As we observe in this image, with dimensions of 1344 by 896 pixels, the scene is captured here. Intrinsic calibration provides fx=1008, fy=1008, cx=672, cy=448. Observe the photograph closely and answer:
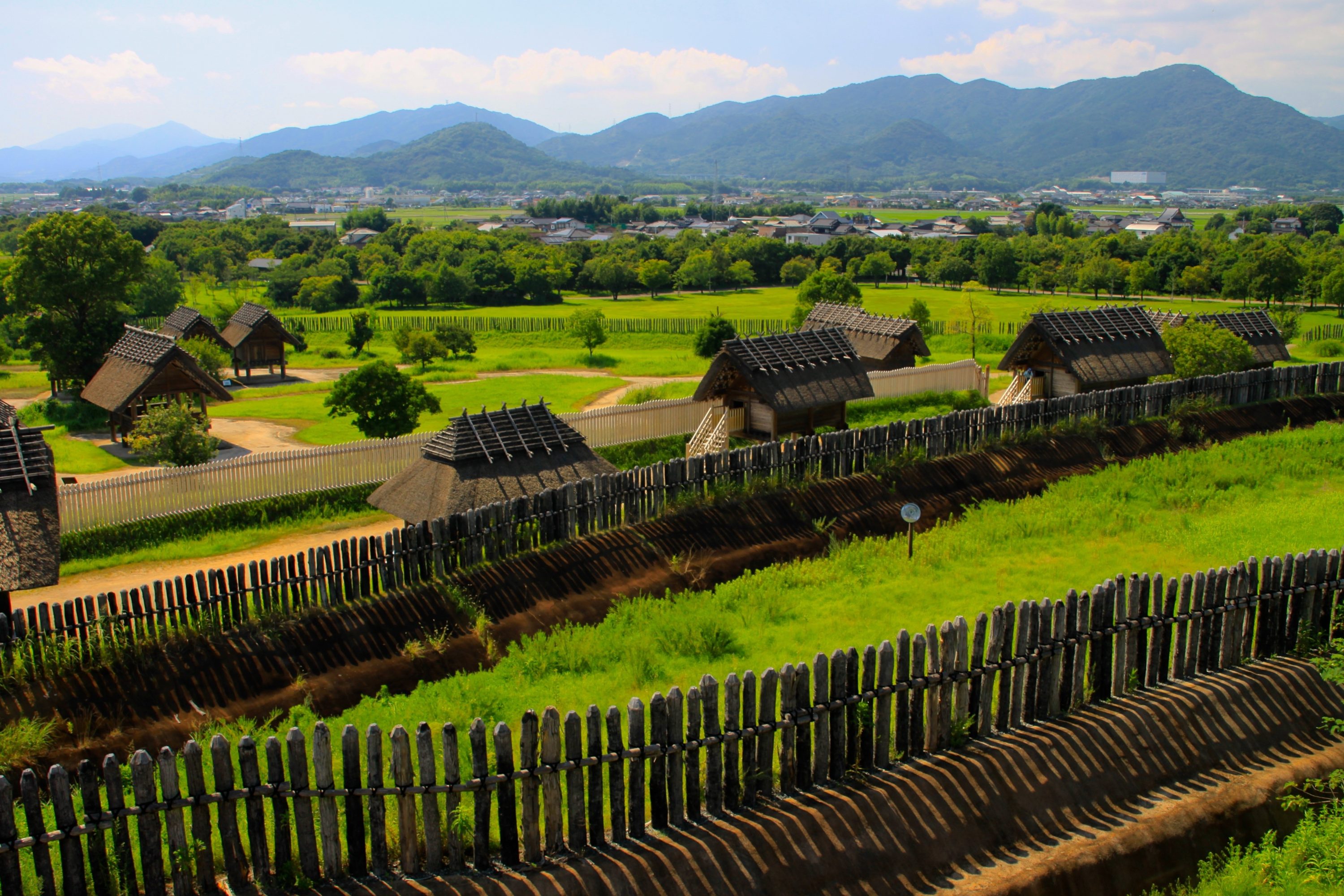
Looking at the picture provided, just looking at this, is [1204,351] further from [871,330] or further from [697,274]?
[697,274]

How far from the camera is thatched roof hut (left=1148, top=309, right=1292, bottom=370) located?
32.0 metres

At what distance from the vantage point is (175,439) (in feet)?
74.7

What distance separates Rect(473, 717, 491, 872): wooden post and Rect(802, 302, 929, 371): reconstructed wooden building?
27.3 m

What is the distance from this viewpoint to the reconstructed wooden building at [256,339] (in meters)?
41.8

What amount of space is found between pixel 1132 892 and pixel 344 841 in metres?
6.31

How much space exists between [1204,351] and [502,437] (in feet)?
72.1

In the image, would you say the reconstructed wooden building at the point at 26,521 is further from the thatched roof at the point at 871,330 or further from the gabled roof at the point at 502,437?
the thatched roof at the point at 871,330

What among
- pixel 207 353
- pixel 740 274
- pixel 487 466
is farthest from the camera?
pixel 740 274

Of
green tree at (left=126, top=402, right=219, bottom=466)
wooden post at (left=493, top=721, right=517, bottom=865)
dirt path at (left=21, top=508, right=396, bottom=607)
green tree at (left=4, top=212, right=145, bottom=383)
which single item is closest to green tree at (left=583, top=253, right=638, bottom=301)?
green tree at (left=4, top=212, right=145, bottom=383)

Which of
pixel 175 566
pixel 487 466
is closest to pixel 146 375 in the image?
pixel 175 566

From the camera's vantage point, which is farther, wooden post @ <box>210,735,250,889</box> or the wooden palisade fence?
the wooden palisade fence

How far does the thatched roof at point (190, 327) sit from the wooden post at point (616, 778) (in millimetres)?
37807

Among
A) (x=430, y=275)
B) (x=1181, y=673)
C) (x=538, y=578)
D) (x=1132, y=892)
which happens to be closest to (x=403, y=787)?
(x=1132, y=892)

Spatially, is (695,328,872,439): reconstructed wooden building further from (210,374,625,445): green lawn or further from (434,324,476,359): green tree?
(434,324,476,359): green tree
